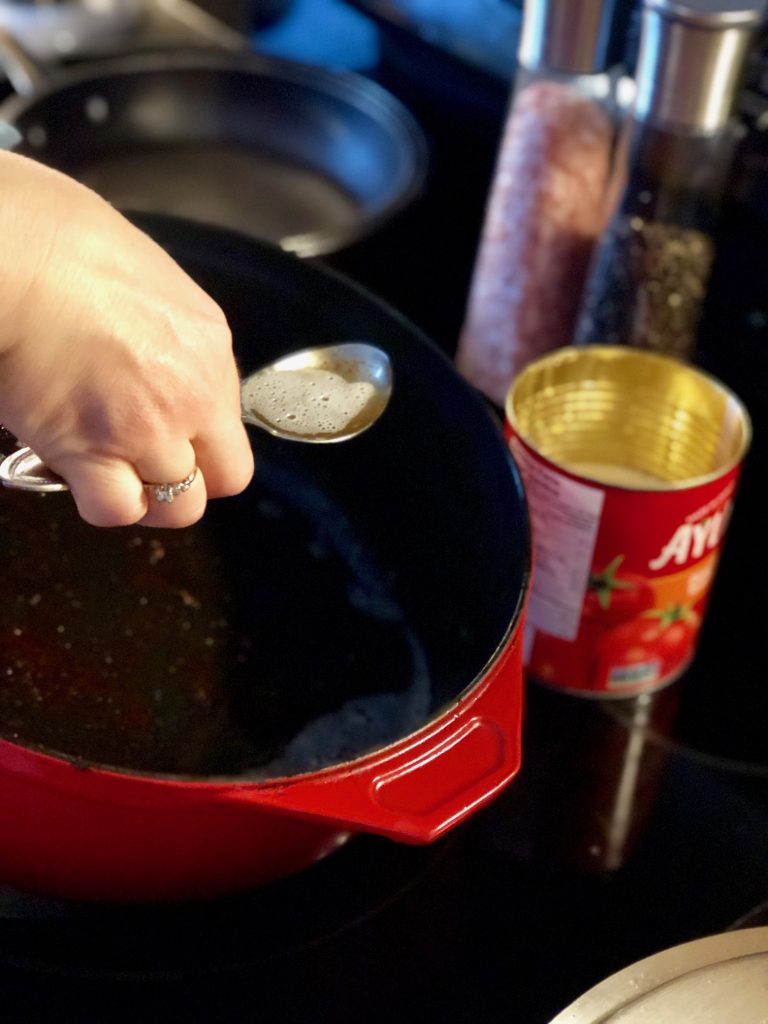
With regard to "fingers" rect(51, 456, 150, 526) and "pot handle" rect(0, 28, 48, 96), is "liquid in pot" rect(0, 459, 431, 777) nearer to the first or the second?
"fingers" rect(51, 456, 150, 526)

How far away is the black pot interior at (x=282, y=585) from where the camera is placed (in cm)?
54

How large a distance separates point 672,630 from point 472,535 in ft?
0.34

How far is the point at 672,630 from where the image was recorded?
1.95 ft

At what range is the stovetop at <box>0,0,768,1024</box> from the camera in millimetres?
481

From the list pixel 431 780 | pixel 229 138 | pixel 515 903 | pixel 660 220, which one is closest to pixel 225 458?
pixel 431 780

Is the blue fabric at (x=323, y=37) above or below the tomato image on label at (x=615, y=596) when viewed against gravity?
above

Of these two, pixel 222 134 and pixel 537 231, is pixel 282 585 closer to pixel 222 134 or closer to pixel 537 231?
pixel 537 231

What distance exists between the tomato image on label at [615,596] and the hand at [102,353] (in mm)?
206

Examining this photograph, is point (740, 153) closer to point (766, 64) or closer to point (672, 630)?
point (766, 64)

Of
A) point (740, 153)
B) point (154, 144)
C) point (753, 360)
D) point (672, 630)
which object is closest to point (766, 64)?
point (740, 153)

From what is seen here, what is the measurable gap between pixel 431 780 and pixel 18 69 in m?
0.71

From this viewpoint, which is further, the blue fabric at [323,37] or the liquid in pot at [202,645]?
the blue fabric at [323,37]

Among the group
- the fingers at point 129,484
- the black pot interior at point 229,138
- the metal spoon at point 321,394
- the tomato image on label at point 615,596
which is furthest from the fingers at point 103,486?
the black pot interior at point 229,138

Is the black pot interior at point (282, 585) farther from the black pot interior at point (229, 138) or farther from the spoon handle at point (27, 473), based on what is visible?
the black pot interior at point (229, 138)
